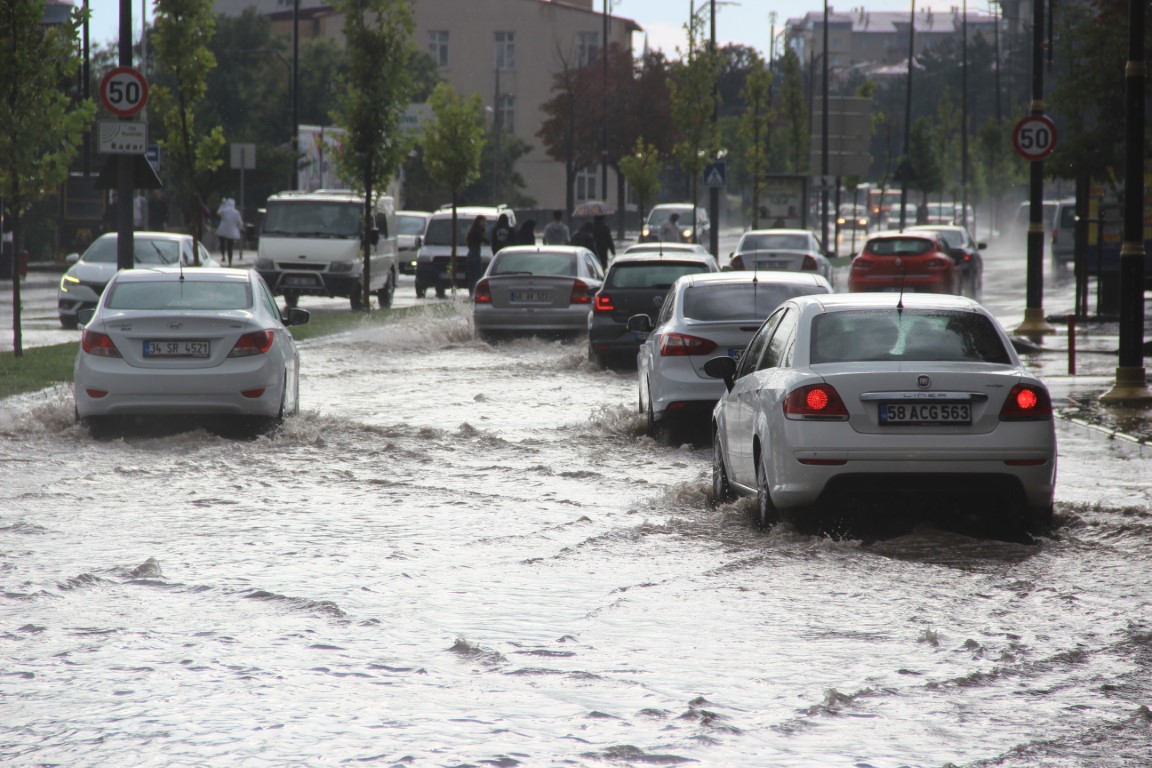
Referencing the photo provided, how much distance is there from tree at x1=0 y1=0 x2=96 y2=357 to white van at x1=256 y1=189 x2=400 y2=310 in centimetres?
1126

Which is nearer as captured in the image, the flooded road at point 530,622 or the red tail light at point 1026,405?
the flooded road at point 530,622

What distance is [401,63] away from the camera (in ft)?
115

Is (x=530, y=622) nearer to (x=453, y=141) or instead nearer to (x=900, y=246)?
(x=900, y=246)

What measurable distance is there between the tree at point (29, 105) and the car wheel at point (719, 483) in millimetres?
11727

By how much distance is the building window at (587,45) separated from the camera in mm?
99625

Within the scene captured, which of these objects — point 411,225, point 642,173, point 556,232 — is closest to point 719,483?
point 556,232

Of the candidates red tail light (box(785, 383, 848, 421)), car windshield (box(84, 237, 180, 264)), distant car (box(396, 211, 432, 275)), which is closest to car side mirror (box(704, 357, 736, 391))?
red tail light (box(785, 383, 848, 421))

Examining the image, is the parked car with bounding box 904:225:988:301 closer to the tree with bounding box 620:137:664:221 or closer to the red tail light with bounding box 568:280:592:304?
the red tail light with bounding box 568:280:592:304

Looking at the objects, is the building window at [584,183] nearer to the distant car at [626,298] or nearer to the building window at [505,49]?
the building window at [505,49]

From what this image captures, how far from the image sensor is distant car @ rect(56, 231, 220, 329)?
2828 cm

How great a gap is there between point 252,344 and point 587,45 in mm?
88730

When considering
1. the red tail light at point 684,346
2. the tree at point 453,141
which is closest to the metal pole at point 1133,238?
the red tail light at point 684,346

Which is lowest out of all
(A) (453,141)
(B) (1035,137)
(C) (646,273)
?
(C) (646,273)

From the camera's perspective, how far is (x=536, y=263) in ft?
86.1
